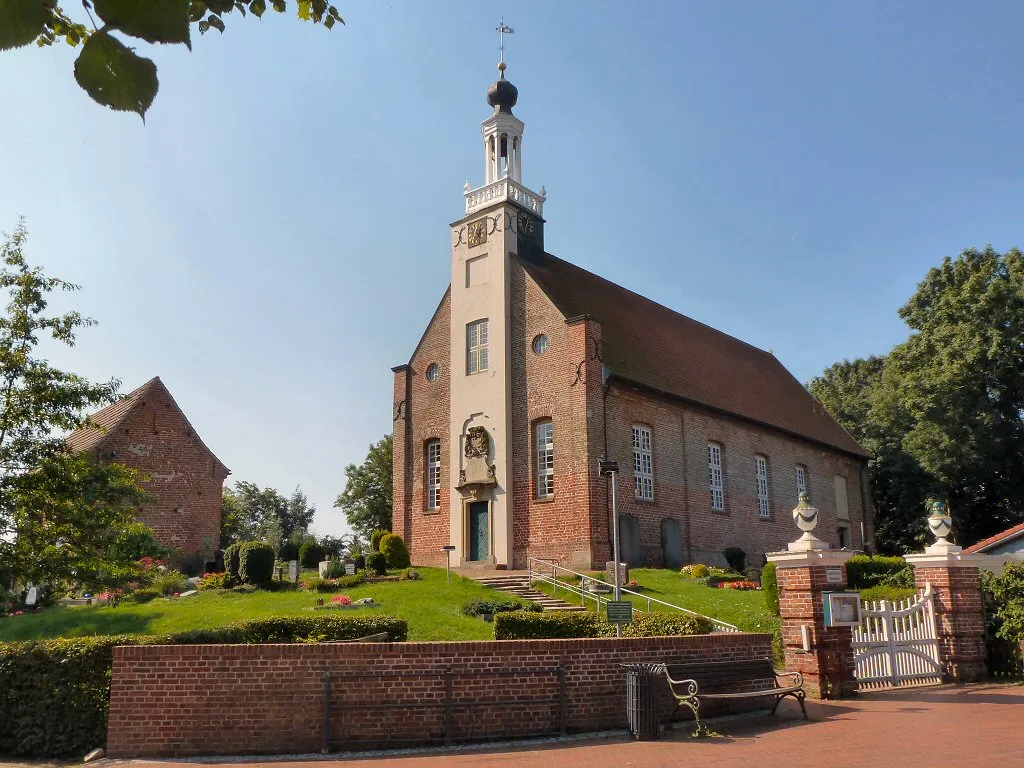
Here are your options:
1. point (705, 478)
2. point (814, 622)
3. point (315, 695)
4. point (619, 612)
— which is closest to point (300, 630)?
point (315, 695)

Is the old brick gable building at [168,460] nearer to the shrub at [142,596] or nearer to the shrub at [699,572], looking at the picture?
the shrub at [142,596]

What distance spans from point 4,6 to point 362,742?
9.90 m

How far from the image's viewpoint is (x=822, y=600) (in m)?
13.1

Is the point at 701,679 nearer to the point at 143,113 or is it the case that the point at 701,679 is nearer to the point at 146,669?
the point at 146,669

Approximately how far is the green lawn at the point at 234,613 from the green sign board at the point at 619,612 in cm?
394

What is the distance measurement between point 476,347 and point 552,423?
4474 millimetres

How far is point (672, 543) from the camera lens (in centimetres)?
2820

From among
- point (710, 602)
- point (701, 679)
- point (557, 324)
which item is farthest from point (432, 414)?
point (701, 679)

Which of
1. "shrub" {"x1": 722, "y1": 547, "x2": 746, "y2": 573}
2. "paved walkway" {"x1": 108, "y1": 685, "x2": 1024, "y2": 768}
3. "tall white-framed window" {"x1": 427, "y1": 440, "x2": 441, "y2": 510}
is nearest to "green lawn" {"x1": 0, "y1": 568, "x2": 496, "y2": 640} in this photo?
"paved walkway" {"x1": 108, "y1": 685, "x2": 1024, "y2": 768}

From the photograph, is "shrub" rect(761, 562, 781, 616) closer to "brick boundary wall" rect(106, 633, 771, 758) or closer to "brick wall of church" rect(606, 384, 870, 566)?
"brick wall of church" rect(606, 384, 870, 566)

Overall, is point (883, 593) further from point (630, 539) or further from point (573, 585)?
point (630, 539)

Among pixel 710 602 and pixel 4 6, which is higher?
pixel 4 6

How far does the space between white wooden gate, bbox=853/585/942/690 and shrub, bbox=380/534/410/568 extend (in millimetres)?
15995

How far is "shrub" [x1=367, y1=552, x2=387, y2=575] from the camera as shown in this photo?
26578 mm
